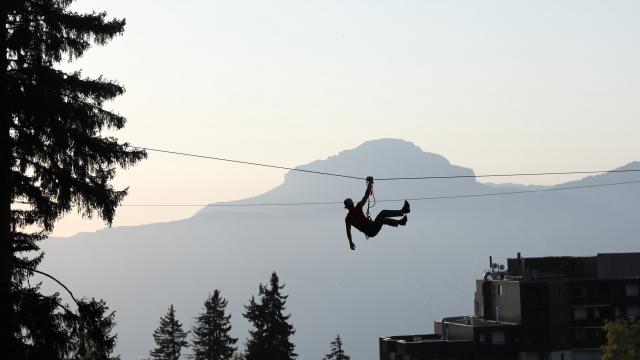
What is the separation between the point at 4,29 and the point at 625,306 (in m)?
108

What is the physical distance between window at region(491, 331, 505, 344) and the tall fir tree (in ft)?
292

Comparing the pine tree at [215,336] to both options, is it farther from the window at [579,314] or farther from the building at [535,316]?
the window at [579,314]

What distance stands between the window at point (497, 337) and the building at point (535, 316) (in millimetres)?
104

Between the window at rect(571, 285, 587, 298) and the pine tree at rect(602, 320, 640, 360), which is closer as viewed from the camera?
the pine tree at rect(602, 320, 640, 360)

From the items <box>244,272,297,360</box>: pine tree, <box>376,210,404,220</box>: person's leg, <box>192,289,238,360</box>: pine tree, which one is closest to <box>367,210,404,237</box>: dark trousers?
<box>376,210,404,220</box>: person's leg

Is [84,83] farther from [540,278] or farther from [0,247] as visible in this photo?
[540,278]

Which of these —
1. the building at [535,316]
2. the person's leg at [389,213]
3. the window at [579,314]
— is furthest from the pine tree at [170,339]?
the person's leg at [389,213]

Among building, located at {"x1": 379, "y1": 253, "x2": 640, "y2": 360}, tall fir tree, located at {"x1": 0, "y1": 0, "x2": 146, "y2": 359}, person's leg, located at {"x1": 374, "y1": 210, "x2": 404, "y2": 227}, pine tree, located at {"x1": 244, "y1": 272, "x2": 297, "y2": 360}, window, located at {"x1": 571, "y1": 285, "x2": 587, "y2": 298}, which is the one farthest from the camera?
window, located at {"x1": 571, "y1": 285, "x2": 587, "y2": 298}

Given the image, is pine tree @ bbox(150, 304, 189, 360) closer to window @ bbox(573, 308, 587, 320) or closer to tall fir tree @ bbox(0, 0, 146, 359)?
window @ bbox(573, 308, 587, 320)

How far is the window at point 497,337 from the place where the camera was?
108 metres

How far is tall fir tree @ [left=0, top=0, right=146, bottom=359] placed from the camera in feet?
68.6

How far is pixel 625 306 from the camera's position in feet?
394

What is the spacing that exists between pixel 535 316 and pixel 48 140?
97.3m

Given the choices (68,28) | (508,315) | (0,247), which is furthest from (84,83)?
(508,315)
